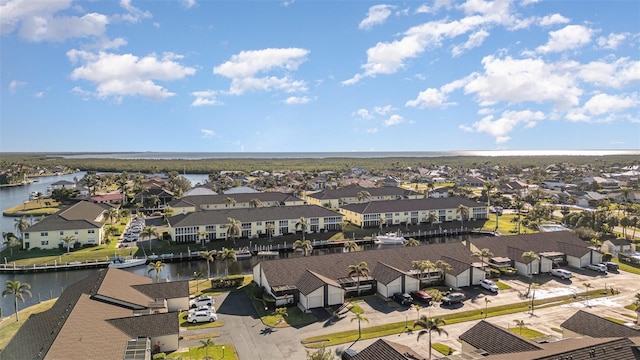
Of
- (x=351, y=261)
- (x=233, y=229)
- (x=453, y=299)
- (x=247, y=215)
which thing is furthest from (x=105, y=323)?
(x=247, y=215)

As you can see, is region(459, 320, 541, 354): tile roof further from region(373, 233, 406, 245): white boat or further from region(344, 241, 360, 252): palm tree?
region(373, 233, 406, 245): white boat

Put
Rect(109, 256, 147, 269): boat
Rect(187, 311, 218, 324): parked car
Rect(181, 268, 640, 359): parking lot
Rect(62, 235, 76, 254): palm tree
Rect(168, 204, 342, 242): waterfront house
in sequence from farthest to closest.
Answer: Rect(168, 204, 342, 242): waterfront house < Rect(62, 235, 76, 254): palm tree < Rect(109, 256, 147, 269): boat < Rect(187, 311, 218, 324): parked car < Rect(181, 268, 640, 359): parking lot

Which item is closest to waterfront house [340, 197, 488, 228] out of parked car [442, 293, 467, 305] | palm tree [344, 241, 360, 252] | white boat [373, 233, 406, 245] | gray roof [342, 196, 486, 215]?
gray roof [342, 196, 486, 215]

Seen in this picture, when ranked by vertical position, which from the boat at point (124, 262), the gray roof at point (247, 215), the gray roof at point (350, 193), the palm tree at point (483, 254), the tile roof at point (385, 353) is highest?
the gray roof at point (350, 193)

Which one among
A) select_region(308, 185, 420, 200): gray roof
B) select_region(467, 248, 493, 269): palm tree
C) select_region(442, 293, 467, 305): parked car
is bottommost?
select_region(442, 293, 467, 305): parked car

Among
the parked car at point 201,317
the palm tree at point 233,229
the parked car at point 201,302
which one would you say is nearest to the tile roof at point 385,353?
the parked car at point 201,317

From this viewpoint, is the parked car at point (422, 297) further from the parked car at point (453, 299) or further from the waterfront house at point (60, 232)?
the waterfront house at point (60, 232)
